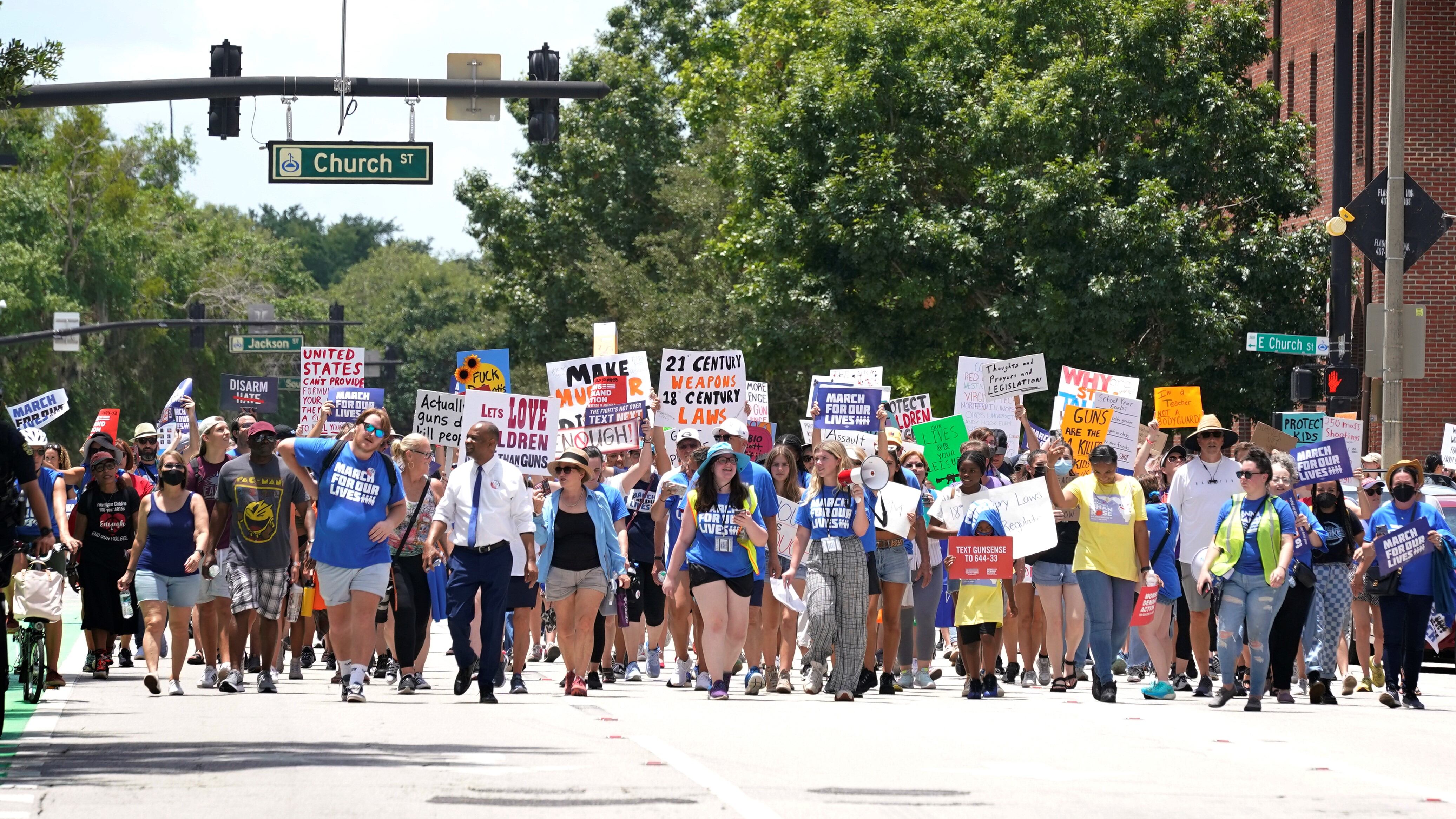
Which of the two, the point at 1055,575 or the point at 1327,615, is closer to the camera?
the point at 1327,615

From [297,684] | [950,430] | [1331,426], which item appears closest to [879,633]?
[950,430]

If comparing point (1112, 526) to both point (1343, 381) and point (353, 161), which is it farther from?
point (1343, 381)

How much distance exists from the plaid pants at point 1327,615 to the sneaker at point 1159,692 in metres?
1.19

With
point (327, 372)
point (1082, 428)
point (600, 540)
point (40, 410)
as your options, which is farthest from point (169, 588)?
point (40, 410)

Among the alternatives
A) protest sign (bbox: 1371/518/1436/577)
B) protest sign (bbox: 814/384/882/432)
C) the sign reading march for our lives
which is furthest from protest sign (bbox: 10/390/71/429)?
protest sign (bbox: 1371/518/1436/577)

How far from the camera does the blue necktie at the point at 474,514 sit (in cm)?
1433

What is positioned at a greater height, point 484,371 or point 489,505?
point 484,371

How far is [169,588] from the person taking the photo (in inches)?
592

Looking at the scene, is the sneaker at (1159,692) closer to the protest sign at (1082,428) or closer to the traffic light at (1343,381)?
the protest sign at (1082,428)

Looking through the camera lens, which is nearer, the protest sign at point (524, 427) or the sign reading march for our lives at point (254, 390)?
the protest sign at point (524, 427)

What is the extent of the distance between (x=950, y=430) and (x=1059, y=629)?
3272 mm

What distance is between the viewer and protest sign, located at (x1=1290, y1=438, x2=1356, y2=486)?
1672 centimetres

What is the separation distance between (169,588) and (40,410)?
1303 cm

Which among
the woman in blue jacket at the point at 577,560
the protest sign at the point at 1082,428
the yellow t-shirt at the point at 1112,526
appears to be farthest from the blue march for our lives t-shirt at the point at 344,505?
the protest sign at the point at 1082,428
